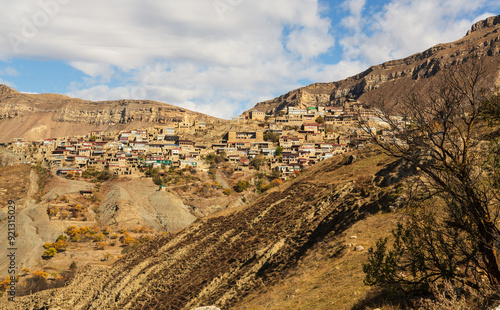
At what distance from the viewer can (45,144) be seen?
119m

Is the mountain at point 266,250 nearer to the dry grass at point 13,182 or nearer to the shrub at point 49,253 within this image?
the shrub at point 49,253

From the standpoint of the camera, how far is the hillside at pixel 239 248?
21312 millimetres

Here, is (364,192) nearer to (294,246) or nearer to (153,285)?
(294,246)

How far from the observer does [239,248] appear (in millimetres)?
26234

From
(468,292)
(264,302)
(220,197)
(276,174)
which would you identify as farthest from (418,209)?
(276,174)

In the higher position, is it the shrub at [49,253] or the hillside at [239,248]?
the hillside at [239,248]

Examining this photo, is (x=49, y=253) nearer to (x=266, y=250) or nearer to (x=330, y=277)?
(x=266, y=250)

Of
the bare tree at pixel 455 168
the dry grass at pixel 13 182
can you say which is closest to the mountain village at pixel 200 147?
the dry grass at pixel 13 182

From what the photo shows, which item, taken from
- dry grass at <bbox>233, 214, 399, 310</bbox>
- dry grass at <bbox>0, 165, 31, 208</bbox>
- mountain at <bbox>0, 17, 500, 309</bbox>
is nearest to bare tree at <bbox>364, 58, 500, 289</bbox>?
mountain at <bbox>0, 17, 500, 309</bbox>

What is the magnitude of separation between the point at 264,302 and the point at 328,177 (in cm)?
1836

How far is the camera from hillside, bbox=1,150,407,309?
21.3 meters

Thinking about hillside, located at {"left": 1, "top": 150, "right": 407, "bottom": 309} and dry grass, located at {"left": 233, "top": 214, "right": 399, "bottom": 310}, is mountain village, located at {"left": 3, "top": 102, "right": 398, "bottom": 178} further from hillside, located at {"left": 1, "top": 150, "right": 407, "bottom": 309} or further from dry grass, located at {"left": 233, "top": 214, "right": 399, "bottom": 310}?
dry grass, located at {"left": 233, "top": 214, "right": 399, "bottom": 310}

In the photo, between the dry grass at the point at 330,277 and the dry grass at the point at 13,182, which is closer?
the dry grass at the point at 330,277

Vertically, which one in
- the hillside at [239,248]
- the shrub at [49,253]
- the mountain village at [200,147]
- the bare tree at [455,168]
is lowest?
the shrub at [49,253]
